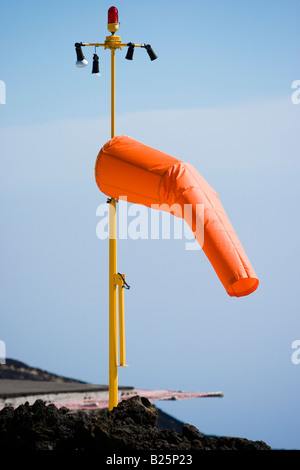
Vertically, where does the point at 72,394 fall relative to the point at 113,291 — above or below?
below

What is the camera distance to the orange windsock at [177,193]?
7094 mm

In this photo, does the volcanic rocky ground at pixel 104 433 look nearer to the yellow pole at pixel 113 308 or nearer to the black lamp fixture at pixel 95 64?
the yellow pole at pixel 113 308

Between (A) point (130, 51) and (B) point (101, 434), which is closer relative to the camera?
(B) point (101, 434)

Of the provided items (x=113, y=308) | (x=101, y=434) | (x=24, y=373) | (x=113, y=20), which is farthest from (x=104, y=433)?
(x=24, y=373)

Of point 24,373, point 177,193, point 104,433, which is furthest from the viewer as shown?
point 24,373

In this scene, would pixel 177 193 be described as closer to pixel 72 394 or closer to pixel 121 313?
pixel 121 313

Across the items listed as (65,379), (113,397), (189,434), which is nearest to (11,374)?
(65,379)

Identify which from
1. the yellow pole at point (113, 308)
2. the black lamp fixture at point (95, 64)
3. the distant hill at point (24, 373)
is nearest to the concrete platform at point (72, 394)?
the distant hill at point (24, 373)

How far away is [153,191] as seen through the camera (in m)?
7.73

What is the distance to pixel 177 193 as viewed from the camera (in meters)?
7.55

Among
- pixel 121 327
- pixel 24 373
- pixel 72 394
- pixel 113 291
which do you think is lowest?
pixel 72 394

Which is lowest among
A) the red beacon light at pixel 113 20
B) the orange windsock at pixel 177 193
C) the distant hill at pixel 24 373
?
the distant hill at pixel 24 373

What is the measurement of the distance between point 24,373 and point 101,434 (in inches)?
346

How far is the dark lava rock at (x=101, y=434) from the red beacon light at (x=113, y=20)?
12.5ft
